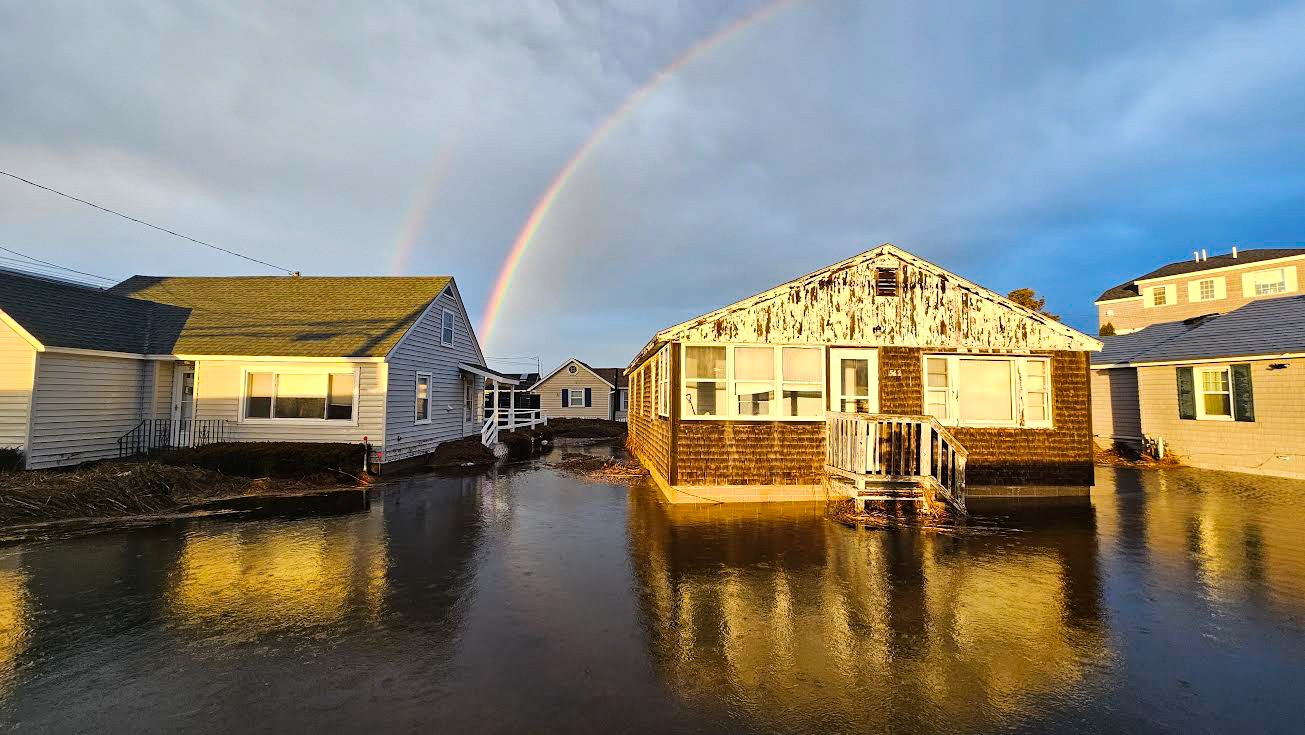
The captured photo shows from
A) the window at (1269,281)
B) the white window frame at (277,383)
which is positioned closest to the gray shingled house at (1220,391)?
the window at (1269,281)

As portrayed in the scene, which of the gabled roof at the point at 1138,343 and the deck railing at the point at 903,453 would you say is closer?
the deck railing at the point at 903,453

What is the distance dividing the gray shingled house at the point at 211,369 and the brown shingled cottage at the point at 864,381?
9863 millimetres

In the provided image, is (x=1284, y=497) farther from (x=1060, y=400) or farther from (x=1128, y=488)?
(x=1060, y=400)

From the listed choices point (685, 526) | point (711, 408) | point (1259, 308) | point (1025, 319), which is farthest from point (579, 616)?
point (1259, 308)

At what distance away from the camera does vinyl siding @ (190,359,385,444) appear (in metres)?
16.0

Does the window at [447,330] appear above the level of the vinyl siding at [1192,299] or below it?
below

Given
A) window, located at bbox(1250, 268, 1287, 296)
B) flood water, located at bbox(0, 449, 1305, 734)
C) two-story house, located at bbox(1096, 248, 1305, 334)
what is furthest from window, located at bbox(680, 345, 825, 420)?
window, located at bbox(1250, 268, 1287, 296)

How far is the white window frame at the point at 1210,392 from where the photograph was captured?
16430 mm

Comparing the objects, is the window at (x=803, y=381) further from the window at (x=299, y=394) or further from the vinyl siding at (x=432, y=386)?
the window at (x=299, y=394)

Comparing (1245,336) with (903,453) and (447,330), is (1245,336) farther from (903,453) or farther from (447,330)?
(447,330)

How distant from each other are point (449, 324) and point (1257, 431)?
26725 mm

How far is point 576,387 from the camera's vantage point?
41.5 metres

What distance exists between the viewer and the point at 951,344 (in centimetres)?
1249

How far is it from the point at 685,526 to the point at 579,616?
4.33 metres
